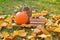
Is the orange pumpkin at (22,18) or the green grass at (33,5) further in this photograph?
the green grass at (33,5)

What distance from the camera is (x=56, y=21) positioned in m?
4.19

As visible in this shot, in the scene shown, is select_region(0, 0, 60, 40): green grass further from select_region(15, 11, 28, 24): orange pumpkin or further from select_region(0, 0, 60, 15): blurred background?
select_region(15, 11, 28, 24): orange pumpkin

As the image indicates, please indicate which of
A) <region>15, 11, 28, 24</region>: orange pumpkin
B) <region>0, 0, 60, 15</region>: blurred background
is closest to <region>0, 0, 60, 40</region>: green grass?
<region>0, 0, 60, 15</region>: blurred background

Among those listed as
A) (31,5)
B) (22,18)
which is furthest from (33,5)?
(22,18)

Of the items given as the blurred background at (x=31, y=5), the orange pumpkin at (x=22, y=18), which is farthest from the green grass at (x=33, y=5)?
the orange pumpkin at (x=22, y=18)

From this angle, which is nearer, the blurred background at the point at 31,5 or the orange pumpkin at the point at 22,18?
the orange pumpkin at the point at 22,18

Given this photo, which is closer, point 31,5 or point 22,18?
point 22,18

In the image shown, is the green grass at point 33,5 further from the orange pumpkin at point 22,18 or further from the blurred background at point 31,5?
the orange pumpkin at point 22,18

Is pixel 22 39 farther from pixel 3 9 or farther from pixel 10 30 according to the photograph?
pixel 3 9

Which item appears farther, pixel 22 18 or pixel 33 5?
pixel 33 5

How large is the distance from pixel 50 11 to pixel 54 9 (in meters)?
0.20

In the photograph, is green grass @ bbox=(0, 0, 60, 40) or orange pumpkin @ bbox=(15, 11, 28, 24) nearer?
orange pumpkin @ bbox=(15, 11, 28, 24)

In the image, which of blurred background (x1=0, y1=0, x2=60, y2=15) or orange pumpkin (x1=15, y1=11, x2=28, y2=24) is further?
blurred background (x1=0, y1=0, x2=60, y2=15)

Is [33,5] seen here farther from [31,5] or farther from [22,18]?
[22,18]
